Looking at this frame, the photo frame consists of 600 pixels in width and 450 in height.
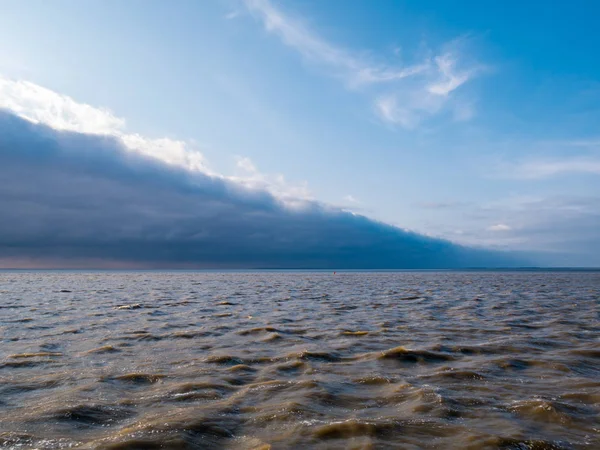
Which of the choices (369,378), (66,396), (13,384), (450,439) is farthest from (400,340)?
(13,384)

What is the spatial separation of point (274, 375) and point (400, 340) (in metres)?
6.21

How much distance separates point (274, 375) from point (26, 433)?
17.2ft

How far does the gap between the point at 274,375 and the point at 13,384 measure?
586 cm

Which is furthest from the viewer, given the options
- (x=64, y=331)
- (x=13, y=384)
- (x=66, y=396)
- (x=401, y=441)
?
(x=64, y=331)

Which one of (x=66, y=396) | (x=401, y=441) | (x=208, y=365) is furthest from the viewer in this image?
(x=208, y=365)

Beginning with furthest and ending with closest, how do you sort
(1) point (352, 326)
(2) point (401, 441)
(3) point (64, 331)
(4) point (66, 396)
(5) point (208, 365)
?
(1) point (352, 326), (3) point (64, 331), (5) point (208, 365), (4) point (66, 396), (2) point (401, 441)

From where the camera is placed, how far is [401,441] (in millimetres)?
6078

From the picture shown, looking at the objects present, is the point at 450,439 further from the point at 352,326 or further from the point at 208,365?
the point at 352,326

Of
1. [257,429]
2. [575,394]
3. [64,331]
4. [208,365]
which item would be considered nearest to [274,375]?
[208,365]

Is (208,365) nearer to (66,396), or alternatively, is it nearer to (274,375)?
(274,375)

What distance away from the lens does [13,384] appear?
9234mm

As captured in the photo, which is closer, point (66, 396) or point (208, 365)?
point (66, 396)

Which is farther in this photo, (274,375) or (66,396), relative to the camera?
(274,375)

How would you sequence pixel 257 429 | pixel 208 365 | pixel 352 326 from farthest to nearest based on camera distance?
1. pixel 352 326
2. pixel 208 365
3. pixel 257 429
